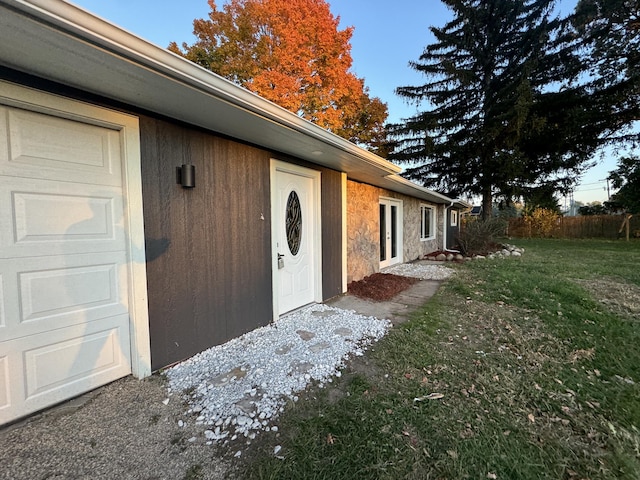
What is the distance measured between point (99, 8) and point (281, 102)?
5.87m

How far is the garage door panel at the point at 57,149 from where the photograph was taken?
5.87ft

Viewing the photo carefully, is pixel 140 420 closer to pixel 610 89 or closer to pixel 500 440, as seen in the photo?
pixel 500 440

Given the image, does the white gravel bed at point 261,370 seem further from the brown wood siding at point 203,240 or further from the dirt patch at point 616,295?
the dirt patch at point 616,295

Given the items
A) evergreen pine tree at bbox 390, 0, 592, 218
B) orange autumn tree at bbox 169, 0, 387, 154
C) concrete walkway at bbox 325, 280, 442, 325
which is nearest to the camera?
concrete walkway at bbox 325, 280, 442, 325

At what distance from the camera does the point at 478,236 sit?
1002cm

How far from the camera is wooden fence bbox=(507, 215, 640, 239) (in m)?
15.2

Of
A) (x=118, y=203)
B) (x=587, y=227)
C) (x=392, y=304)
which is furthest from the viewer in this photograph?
(x=587, y=227)

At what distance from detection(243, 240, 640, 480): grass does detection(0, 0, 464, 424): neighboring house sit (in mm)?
1500

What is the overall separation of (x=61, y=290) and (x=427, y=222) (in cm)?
1141

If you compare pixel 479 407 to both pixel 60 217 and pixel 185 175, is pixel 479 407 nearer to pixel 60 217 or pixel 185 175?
pixel 185 175

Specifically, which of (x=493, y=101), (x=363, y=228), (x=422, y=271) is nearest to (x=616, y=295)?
(x=422, y=271)

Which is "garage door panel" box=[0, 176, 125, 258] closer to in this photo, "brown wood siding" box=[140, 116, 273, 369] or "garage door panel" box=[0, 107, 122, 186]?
"garage door panel" box=[0, 107, 122, 186]

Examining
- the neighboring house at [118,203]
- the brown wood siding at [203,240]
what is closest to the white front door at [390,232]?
the neighboring house at [118,203]

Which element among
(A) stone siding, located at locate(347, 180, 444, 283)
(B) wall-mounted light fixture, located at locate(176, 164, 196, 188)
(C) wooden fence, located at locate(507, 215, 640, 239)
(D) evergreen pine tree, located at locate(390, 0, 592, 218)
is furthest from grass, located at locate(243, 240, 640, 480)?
(C) wooden fence, located at locate(507, 215, 640, 239)
